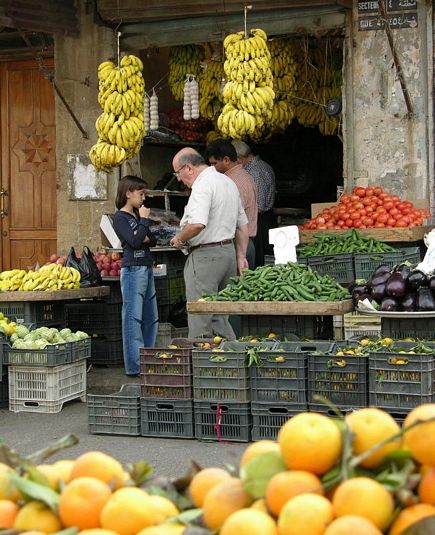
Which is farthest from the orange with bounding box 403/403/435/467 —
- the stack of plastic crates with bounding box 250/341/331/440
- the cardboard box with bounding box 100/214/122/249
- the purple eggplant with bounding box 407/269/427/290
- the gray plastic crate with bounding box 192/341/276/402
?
the cardboard box with bounding box 100/214/122/249

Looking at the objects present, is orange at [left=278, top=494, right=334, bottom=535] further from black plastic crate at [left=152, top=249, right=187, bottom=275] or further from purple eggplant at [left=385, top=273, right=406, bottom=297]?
black plastic crate at [left=152, top=249, right=187, bottom=275]

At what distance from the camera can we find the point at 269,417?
274 inches

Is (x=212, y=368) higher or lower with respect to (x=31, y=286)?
lower

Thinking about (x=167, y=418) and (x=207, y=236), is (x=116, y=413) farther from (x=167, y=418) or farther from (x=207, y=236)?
(x=207, y=236)

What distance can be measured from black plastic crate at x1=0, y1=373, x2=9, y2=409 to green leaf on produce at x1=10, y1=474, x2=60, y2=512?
622cm

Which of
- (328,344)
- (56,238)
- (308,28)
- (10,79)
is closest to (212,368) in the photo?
(328,344)

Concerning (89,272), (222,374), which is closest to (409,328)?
(222,374)

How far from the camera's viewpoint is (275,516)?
241 cm

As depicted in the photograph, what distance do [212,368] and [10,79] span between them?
7.56 meters

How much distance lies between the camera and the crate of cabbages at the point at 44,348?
8359 millimetres

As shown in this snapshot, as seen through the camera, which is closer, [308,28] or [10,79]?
[308,28]

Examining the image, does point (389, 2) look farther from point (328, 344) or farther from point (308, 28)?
point (328, 344)

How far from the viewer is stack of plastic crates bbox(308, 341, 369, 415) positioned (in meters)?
6.75

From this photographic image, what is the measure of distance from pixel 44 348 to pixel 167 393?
160 centimetres
